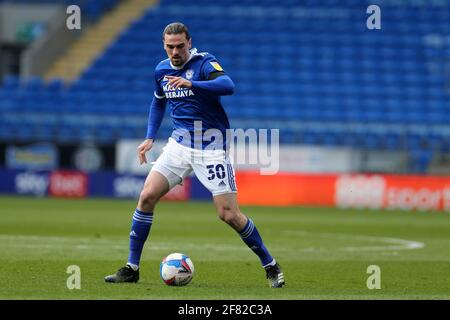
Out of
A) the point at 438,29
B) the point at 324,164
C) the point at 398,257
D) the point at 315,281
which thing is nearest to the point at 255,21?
the point at 438,29

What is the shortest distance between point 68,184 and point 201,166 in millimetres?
19700

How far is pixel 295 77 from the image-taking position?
34.5m

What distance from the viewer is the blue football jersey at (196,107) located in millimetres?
9375

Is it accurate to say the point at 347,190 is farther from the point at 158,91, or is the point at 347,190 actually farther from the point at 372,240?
the point at 158,91

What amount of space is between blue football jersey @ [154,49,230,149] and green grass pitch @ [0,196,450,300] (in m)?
1.35

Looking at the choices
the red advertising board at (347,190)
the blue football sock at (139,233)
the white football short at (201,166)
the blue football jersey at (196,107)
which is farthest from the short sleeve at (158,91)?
the red advertising board at (347,190)

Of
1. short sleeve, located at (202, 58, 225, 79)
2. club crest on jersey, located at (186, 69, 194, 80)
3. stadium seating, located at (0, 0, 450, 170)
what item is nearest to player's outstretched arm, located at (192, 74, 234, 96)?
short sleeve, located at (202, 58, 225, 79)

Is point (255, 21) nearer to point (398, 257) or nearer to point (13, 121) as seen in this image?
point (13, 121)

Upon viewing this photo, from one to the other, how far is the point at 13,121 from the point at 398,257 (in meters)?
21.2
